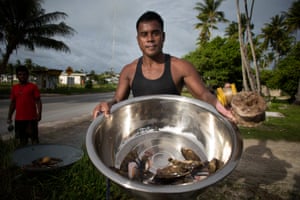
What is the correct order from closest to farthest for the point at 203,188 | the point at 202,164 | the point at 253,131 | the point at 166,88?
the point at 203,188 → the point at 202,164 → the point at 166,88 → the point at 253,131

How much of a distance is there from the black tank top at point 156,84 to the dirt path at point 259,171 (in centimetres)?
→ 128

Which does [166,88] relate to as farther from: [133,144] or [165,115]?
[133,144]

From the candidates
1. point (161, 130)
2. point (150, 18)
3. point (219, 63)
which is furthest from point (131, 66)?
point (219, 63)

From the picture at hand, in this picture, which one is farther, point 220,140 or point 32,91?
point 32,91

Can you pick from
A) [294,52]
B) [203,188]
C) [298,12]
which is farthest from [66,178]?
[298,12]

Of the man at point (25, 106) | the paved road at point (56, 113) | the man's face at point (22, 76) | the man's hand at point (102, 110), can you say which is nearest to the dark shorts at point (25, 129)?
the man at point (25, 106)

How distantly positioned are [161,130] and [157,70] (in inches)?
17.4

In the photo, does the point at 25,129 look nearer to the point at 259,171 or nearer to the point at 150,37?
the point at 150,37

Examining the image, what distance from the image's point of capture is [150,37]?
1.55 metres

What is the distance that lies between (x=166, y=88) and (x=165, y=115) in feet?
0.64

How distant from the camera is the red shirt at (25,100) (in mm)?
3689

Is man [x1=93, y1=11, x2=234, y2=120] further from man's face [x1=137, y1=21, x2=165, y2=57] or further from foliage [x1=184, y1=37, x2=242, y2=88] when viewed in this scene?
foliage [x1=184, y1=37, x2=242, y2=88]

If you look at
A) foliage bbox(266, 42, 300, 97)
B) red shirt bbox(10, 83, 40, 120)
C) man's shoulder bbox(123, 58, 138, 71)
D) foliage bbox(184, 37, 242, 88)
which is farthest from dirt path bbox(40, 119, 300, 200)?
foliage bbox(184, 37, 242, 88)

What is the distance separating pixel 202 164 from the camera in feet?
4.38
